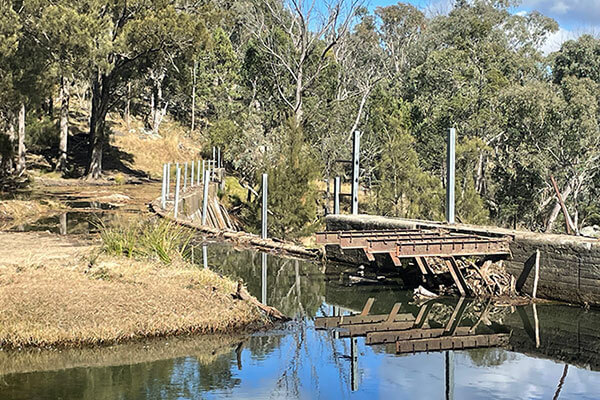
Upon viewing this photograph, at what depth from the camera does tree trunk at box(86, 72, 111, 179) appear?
41.5 m

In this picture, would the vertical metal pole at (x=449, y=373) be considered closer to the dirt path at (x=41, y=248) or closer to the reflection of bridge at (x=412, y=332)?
the reflection of bridge at (x=412, y=332)

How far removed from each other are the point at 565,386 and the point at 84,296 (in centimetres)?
610

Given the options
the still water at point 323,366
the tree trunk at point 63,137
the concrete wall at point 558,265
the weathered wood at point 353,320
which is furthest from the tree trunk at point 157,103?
the still water at point 323,366

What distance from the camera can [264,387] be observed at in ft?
27.3

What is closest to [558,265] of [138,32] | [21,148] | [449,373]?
[449,373]

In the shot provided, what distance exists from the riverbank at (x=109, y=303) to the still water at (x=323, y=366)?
10.6 inches

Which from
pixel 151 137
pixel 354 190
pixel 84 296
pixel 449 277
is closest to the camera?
pixel 84 296

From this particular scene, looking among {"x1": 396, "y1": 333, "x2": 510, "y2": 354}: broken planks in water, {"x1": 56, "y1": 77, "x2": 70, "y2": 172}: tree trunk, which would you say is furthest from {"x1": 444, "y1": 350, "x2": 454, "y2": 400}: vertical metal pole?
{"x1": 56, "y1": 77, "x2": 70, "y2": 172}: tree trunk

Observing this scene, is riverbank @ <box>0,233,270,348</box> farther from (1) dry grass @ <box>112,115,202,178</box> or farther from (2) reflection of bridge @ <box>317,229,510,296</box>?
(1) dry grass @ <box>112,115,202,178</box>

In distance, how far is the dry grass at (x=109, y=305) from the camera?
31.3ft

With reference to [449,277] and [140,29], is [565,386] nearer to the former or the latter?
[449,277]

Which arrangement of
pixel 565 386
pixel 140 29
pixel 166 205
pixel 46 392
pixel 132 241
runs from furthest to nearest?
pixel 140 29 → pixel 166 205 → pixel 132 241 → pixel 565 386 → pixel 46 392

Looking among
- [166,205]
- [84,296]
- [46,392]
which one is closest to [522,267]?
[84,296]

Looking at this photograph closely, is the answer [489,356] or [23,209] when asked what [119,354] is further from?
[23,209]
